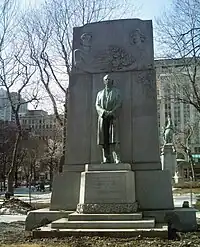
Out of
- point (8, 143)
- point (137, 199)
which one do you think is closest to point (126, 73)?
point (137, 199)

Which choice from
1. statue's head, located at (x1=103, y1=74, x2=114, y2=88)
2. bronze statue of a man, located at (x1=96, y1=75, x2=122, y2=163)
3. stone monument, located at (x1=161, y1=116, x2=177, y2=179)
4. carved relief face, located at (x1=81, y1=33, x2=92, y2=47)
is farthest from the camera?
stone monument, located at (x1=161, y1=116, x2=177, y2=179)

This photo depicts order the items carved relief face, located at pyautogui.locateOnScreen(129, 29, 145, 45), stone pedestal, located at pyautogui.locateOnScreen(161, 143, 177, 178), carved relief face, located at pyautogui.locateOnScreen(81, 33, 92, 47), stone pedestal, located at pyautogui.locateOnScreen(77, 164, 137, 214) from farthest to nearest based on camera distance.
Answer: stone pedestal, located at pyautogui.locateOnScreen(161, 143, 177, 178), carved relief face, located at pyautogui.locateOnScreen(81, 33, 92, 47), carved relief face, located at pyautogui.locateOnScreen(129, 29, 145, 45), stone pedestal, located at pyautogui.locateOnScreen(77, 164, 137, 214)

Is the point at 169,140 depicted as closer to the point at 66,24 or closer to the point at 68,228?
the point at 66,24

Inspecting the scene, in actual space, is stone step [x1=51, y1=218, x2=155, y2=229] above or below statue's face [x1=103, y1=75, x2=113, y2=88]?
below

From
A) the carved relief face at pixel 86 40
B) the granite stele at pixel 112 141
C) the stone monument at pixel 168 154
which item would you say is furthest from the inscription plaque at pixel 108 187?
the stone monument at pixel 168 154

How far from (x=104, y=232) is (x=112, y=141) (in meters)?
3.14

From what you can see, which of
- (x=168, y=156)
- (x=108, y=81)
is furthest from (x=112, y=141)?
(x=168, y=156)

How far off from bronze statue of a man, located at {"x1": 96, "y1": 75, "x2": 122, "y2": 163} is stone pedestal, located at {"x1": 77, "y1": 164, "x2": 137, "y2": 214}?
104 centimetres

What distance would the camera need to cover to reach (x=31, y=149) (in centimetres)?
5856

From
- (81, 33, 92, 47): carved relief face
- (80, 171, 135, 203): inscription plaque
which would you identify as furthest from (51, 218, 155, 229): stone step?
(81, 33, 92, 47): carved relief face

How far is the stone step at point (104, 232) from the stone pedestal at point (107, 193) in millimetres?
1061

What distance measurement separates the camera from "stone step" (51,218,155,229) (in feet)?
29.0

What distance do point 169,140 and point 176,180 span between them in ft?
17.2

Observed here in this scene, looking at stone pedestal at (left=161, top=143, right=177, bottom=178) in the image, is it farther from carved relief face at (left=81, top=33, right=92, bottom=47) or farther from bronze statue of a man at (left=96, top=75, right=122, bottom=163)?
bronze statue of a man at (left=96, top=75, right=122, bottom=163)
